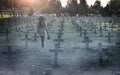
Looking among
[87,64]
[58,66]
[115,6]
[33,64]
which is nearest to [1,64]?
[33,64]

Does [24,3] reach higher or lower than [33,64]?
higher

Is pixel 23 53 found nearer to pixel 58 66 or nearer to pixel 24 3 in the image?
pixel 58 66

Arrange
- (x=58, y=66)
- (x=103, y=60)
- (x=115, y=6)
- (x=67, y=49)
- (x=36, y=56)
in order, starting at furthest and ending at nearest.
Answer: (x=115, y=6) → (x=67, y=49) → (x=36, y=56) → (x=103, y=60) → (x=58, y=66)

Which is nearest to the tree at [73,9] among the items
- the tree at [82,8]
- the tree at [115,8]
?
the tree at [82,8]

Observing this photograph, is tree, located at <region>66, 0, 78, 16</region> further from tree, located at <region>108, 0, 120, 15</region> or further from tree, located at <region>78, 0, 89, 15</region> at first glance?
tree, located at <region>108, 0, 120, 15</region>

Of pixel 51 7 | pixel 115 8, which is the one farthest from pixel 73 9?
pixel 115 8

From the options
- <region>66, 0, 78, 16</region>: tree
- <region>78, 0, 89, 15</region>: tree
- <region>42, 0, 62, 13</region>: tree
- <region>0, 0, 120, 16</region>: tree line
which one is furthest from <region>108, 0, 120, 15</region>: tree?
<region>42, 0, 62, 13</region>: tree

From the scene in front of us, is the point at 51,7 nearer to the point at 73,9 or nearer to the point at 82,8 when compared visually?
the point at 73,9

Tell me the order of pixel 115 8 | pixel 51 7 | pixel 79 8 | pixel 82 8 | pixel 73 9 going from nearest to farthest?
pixel 115 8, pixel 82 8, pixel 79 8, pixel 73 9, pixel 51 7

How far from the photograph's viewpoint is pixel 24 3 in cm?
9888

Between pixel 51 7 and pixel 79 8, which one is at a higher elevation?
pixel 51 7

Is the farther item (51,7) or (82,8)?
(51,7)

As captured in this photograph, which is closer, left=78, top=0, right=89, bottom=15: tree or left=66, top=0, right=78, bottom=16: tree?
left=78, top=0, right=89, bottom=15: tree

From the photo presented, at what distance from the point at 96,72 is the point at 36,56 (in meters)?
5.95
